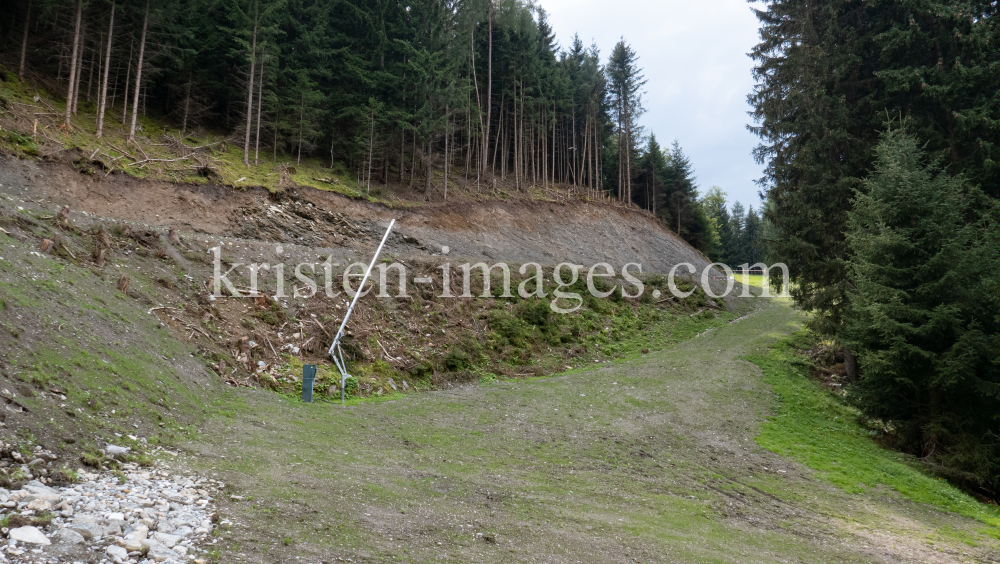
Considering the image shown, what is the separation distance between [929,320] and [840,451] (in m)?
3.78

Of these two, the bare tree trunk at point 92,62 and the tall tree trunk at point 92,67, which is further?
the tall tree trunk at point 92,67

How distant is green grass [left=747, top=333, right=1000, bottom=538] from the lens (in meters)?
10.5

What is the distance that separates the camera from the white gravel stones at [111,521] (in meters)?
3.95

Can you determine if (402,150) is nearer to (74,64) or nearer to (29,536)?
(74,64)

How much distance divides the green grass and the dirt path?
1.81 feet

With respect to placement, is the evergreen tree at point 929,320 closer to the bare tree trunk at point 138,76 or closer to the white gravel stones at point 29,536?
the white gravel stones at point 29,536

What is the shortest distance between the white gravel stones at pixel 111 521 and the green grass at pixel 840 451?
37.5ft

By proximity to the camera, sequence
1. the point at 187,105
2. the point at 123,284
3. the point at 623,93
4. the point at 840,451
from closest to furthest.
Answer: the point at 123,284, the point at 840,451, the point at 187,105, the point at 623,93

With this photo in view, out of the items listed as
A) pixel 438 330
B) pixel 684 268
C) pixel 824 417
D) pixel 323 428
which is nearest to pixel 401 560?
pixel 323 428

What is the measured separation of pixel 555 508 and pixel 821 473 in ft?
23.7

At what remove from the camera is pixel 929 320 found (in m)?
12.5

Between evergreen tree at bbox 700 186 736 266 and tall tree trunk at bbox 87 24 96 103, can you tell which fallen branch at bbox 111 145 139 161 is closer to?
tall tree trunk at bbox 87 24 96 103

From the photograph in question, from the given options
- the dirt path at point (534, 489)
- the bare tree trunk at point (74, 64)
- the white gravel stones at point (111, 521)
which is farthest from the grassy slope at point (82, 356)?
the bare tree trunk at point (74, 64)

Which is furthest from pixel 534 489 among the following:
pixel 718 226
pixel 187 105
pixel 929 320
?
pixel 718 226
